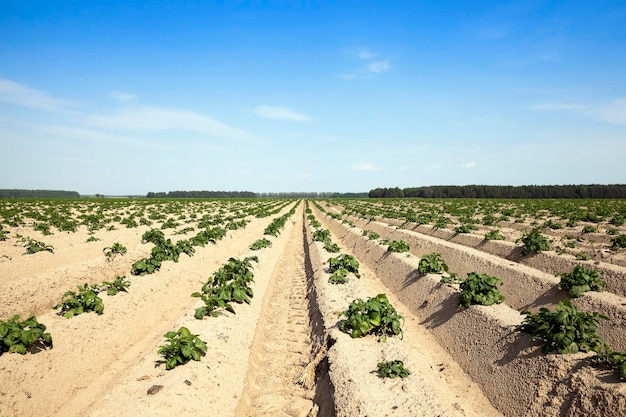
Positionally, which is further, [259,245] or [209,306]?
[259,245]

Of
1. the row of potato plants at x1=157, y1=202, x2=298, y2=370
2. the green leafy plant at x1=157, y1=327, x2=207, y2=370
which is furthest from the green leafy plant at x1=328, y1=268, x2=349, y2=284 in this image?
the green leafy plant at x1=157, y1=327, x2=207, y2=370

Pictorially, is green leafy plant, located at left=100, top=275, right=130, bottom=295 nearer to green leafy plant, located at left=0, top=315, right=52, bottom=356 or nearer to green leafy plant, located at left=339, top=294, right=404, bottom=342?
green leafy plant, located at left=0, top=315, right=52, bottom=356

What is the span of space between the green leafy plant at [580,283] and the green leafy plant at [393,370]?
575cm

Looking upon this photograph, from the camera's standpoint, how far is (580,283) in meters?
Answer: 8.64

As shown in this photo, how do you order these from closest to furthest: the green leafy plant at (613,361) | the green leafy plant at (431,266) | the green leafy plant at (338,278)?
the green leafy plant at (613,361) → the green leafy plant at (431,266) → the green leafy plant at (338,278)

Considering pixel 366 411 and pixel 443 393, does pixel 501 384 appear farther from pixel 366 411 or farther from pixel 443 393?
pixel 366 411

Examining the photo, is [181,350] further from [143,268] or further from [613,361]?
[613,361]

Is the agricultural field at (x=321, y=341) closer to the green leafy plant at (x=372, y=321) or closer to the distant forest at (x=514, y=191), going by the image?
the green leafy plant at (x=372, y=321)

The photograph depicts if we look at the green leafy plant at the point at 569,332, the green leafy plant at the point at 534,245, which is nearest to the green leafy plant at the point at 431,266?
the green leafy plant at the point at 534,245

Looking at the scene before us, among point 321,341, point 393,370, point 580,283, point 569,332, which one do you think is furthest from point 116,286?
point 580,283

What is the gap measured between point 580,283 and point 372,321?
591cm

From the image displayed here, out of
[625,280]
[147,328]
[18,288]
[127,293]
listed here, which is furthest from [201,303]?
[625,280]

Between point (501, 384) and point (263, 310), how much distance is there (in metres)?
7.02

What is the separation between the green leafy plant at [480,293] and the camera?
27.8 feet
